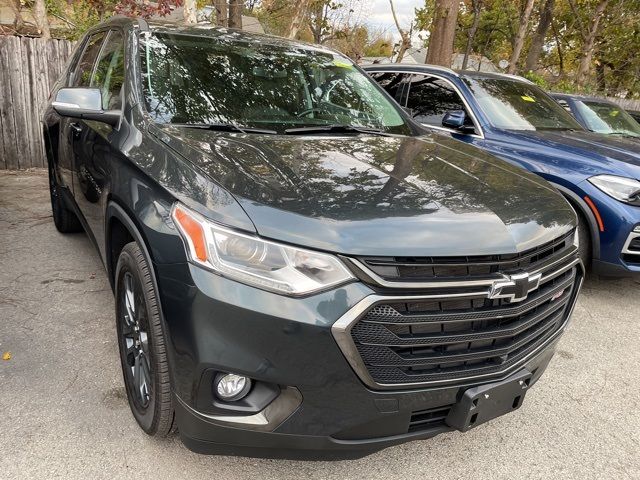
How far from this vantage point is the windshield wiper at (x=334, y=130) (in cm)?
276

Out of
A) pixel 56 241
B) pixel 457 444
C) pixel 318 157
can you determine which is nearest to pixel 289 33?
pixel 56 241

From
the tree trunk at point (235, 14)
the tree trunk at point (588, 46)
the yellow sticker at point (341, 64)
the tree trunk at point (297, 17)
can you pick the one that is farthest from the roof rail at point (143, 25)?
the tree trunk at point (588, 46)

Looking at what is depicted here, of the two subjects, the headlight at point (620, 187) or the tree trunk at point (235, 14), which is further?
the tree trunk at point (235, 14)

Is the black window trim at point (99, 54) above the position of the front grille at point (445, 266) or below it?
above

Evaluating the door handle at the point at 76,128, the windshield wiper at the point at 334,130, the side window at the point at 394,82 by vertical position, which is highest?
the side window at the point at 394,82

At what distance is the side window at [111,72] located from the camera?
2803 mm

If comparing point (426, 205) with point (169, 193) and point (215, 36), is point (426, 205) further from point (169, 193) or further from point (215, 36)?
point (215, 36)

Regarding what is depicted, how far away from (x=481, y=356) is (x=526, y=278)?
0.34 metres

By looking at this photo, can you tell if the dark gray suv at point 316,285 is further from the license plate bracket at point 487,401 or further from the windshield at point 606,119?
the windshield at point 606,119

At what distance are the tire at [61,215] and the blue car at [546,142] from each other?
3567 mm

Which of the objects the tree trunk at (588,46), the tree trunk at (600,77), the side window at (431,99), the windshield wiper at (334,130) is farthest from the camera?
the tree trunk at (600,77)

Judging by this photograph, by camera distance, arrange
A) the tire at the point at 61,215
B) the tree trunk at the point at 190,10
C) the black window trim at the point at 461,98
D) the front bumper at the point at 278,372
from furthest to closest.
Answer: the tree trunk at the point at 190,10
the black window trim at the point at 461,98
the tire at the point at 61,215
the front bumper at the point at 278,372

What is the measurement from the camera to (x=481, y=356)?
1.91m

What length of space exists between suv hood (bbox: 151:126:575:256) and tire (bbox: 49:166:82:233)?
2.58 meters
